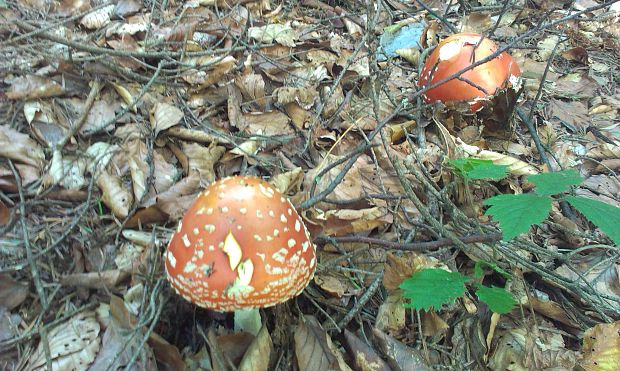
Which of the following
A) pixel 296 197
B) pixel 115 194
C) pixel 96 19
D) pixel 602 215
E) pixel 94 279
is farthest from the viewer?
pixel 96 19

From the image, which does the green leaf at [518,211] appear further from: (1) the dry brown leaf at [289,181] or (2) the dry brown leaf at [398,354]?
(1) the dry brown leaf at [289,181]

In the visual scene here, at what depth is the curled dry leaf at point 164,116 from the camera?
2.95 meters

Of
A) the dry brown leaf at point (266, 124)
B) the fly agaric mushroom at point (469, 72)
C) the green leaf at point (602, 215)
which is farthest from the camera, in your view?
the fly agaric mushroom at point (469, 72)

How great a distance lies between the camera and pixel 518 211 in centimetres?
183

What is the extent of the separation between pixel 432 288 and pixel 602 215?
0.69m

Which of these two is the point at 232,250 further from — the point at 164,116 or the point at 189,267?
the point at 164,116

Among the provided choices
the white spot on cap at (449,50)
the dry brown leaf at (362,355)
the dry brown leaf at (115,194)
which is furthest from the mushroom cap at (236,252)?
the white spot on cap at (449,50)

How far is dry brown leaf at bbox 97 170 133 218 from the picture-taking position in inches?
98.8

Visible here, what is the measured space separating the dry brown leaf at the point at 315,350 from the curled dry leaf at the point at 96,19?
2904 millimetres

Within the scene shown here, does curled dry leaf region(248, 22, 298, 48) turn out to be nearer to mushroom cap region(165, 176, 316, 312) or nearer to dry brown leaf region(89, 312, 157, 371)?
mushroom cap region(165, 176, 316, 312)

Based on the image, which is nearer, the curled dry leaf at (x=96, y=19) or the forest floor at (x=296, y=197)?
the forest floor at (x=296, y=197)

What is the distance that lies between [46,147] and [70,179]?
31 cm

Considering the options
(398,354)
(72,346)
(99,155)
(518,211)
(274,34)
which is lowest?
(398,354)

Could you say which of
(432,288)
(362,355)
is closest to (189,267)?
(362,355)
